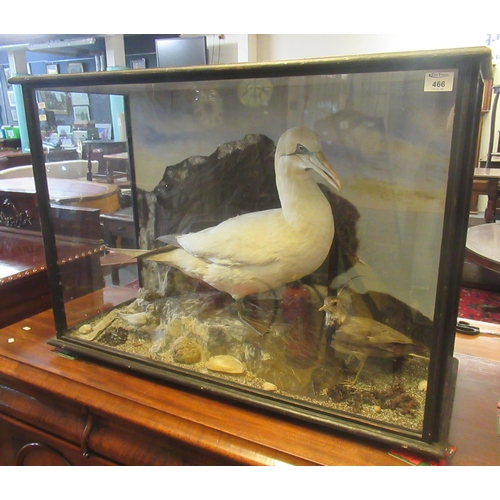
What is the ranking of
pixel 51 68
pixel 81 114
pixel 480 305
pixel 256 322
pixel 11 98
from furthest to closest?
pixel 11 98 < pixel 51 68 < pixel 480 305 < pixel 81 114 < pixel 256 322

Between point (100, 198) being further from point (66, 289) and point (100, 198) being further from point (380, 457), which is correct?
point (380, 457)

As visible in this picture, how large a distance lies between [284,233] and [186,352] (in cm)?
31

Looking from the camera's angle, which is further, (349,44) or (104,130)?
(349,44)

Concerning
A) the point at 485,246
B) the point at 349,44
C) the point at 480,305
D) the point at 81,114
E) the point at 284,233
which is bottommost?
the point at 480,305

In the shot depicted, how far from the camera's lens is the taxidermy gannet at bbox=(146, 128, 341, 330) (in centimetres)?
71

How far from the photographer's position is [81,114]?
38.2 inches

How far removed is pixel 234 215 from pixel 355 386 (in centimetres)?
37

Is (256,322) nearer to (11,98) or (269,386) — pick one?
(269,386)

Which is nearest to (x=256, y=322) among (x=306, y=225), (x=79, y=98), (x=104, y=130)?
(x=306, y=225)

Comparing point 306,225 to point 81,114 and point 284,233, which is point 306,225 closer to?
point 284,233

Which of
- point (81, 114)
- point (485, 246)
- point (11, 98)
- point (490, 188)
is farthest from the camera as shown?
point (11, 98)

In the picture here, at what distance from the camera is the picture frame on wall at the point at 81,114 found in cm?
95

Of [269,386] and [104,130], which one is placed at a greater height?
[104,130]

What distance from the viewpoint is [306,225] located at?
0.72 metres
